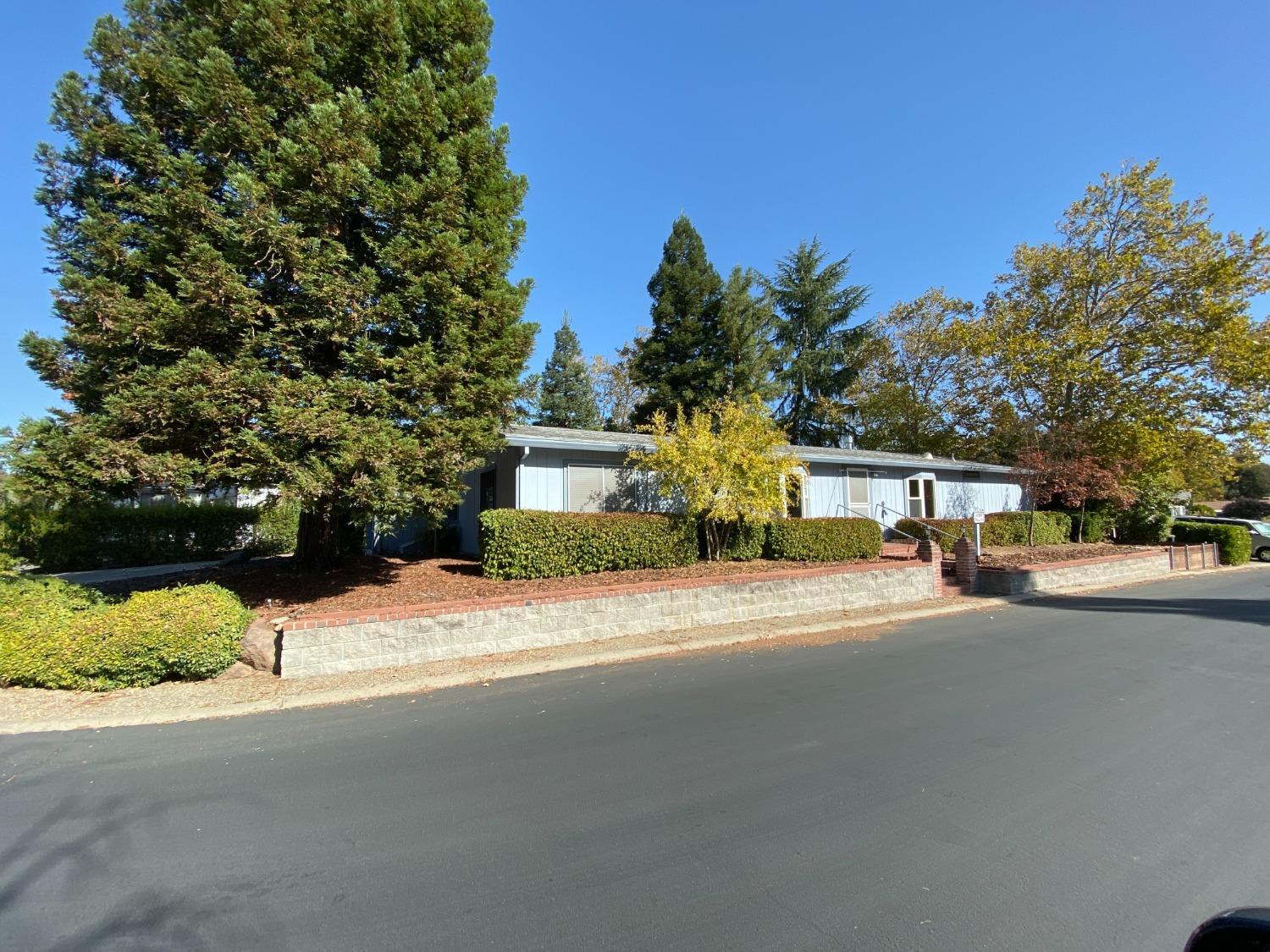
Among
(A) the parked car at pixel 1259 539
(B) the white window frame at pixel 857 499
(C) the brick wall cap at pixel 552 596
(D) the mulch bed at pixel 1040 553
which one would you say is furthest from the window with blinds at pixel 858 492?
(A) the parked car at pixel 1259 539

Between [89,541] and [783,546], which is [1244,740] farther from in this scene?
[89,541]

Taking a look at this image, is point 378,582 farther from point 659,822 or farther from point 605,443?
point 659,822

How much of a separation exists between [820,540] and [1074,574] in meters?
7.72

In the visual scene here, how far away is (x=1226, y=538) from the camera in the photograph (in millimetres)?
22406

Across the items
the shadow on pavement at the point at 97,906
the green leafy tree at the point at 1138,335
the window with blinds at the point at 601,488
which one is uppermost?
the green leafy tree at the point at 1138,335

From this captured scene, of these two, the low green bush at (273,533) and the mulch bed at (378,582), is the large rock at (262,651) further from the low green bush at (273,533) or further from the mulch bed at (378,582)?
the low green bush at (273,533)

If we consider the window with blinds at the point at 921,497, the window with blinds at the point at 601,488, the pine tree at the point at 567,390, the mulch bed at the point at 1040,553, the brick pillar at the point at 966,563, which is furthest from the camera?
the pine tree at the point at 567,390

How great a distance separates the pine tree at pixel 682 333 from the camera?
2827 cm

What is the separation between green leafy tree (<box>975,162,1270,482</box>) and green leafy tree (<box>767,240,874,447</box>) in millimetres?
8615

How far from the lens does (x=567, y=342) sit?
40312mm

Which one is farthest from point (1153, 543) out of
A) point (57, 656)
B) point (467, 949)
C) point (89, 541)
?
point (89, 541)

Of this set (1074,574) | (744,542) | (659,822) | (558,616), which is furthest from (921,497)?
(659,822)

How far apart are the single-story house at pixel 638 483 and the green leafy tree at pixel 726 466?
1615mm

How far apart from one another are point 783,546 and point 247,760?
1069 cm
